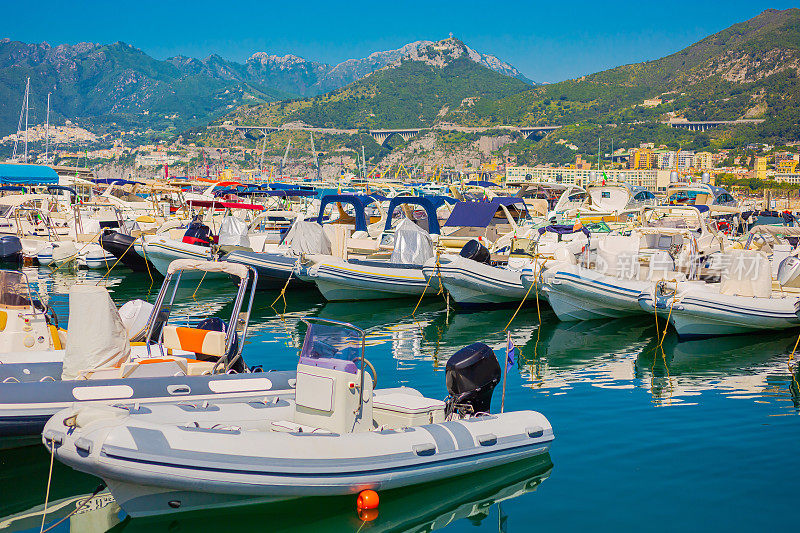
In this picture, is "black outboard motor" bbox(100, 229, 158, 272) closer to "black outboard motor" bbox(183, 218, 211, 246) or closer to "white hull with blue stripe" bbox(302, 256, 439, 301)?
"black outboard motor" bbox(183, 218, 211, 246)

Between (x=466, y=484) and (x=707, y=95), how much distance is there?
198239mm

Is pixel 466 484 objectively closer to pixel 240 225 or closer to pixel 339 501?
pixel 339 501

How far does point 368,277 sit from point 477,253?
247cm

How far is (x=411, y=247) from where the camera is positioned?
1803cm

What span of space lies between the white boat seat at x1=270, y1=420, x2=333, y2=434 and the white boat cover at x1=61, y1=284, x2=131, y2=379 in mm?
2220

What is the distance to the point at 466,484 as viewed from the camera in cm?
706

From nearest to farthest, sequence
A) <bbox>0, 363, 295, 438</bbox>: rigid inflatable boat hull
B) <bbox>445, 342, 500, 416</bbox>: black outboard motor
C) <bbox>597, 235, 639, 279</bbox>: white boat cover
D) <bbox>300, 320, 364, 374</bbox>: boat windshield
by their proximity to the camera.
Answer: <bbox>300, 320, 364, 374</bbox>: boat windshield, <bbox>0, 363, 295, 438</bbox>: rigid inflatable boat hull, <bbox>445, 342, 500, 416</bbox>: black outboard motor, <bbox>597, 235, 639, 279</bbox>: white boat cover

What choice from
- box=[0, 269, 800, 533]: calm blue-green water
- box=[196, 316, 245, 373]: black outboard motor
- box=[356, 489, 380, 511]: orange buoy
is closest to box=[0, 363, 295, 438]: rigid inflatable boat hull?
→ box=[196, 316, 245, 373]: black outboard motor

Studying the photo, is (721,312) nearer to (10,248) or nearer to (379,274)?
(379,274)

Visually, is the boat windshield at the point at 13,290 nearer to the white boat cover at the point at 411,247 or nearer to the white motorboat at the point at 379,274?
the white motorboat at the point at 379,274

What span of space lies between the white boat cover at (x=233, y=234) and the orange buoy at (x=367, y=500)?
47.6 feet

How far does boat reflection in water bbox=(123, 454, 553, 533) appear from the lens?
6.29 m

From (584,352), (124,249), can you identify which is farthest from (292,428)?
(124,249)

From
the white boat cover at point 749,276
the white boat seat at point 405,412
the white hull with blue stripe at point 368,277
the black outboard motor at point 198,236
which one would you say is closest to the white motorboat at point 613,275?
the white boat cover at point 749,276
